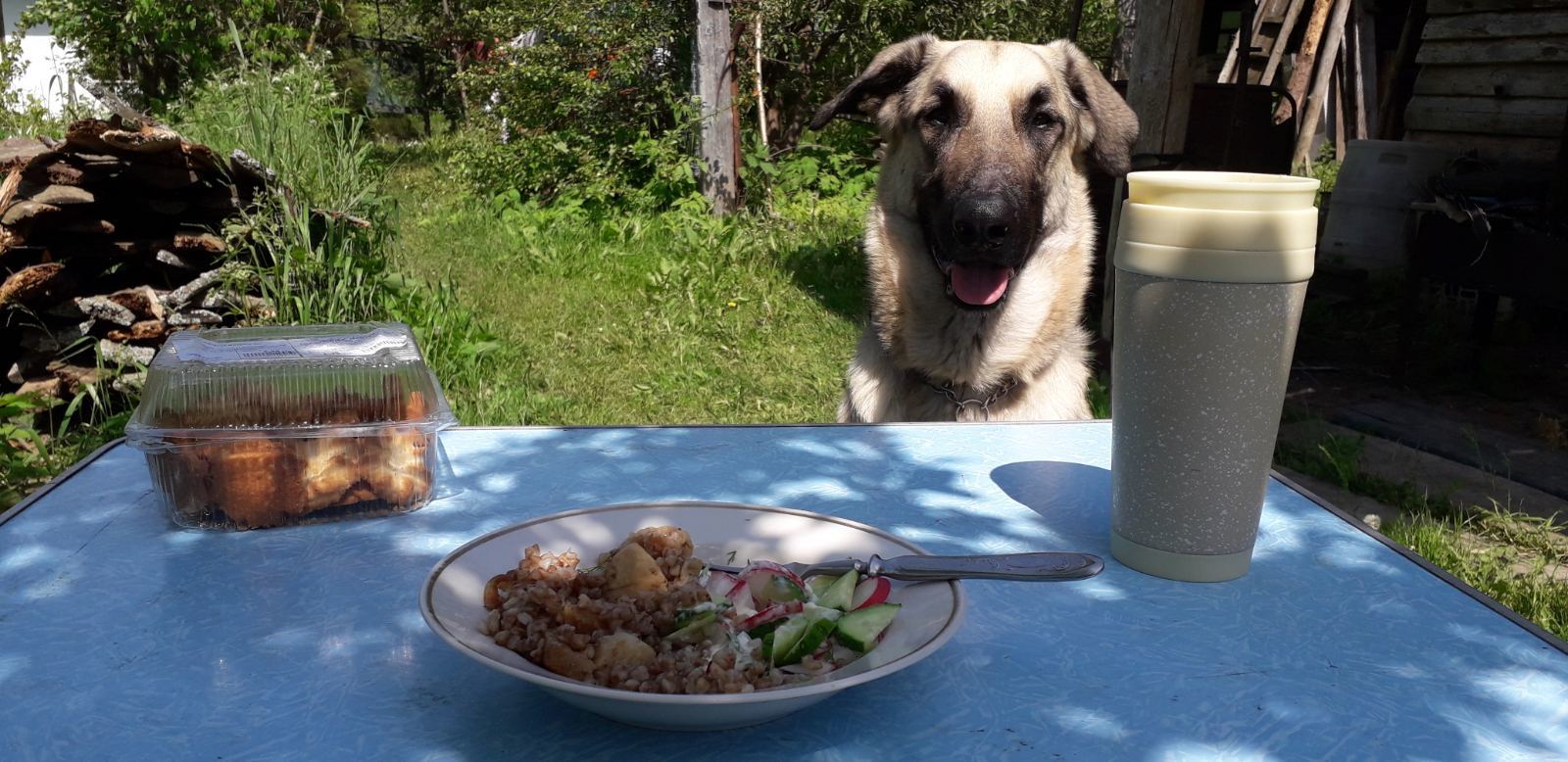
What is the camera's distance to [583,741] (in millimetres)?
878

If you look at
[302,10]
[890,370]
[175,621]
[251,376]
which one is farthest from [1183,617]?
[302,10]

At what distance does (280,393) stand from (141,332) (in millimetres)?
3322

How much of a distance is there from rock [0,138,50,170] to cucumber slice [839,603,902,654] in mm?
4215

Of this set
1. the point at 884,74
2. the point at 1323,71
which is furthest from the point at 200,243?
the point at 1323,71

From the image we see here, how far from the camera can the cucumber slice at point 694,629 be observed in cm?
91

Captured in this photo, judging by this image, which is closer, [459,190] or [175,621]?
[175,621]

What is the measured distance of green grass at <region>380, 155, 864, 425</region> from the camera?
4.76 m

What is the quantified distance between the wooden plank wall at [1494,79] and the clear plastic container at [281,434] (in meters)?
7.42

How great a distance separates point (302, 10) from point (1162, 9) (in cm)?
1208

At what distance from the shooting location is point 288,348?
4.70 ft

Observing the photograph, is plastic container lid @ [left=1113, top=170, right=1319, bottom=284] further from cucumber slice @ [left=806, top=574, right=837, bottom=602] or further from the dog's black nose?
the dog's black nose

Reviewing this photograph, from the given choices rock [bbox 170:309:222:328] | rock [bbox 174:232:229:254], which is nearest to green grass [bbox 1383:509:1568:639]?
rock [bbox 170:309:222:328]

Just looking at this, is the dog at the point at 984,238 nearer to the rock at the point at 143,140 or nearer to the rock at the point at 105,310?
the rock at the point at 143,140

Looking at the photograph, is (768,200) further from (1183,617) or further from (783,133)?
(1183,617)
